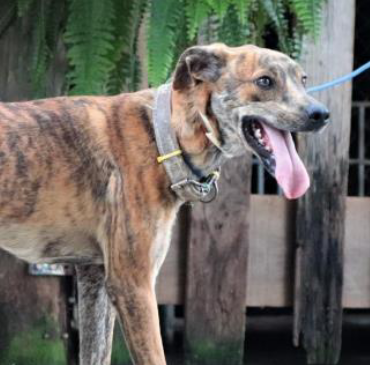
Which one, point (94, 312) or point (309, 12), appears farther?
point (94, 312)

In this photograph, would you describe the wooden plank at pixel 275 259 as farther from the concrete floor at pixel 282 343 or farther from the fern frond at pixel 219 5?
the fern frond at pixel 219 5

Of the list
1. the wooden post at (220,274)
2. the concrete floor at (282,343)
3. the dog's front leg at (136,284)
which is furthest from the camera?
the concrete floor at (282,343)

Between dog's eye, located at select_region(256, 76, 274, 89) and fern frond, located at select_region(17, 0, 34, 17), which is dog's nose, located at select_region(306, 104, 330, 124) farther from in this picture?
fern frond, located at select_region(17, 0, 34, 17)

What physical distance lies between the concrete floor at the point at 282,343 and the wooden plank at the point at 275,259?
1.33 feet

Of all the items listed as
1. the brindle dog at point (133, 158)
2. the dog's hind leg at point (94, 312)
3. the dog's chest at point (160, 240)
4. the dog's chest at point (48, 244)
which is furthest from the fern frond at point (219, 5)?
the dog's hind leg at point (94, 312)

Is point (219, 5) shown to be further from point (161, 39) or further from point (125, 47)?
point (125, 47)

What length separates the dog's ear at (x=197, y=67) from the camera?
3.46 meters

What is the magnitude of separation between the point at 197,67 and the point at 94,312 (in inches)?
41.2

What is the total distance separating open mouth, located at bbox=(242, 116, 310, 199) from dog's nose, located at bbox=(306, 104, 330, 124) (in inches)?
5.2

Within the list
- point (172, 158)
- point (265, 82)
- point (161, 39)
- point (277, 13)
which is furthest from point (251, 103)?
point (277, 13)

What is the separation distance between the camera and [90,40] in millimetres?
3645

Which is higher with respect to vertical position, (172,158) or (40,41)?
(40,41)

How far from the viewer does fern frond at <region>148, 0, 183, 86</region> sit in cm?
360

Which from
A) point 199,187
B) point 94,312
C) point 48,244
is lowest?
point 94,312
